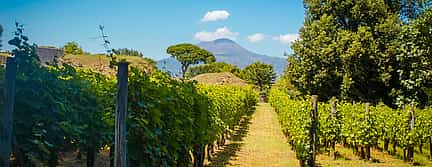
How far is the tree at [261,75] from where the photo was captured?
6594cm

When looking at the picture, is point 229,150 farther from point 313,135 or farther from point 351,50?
point 351,50

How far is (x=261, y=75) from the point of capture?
66188 millimetres

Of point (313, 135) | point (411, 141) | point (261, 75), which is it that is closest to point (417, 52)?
point (313, 135)

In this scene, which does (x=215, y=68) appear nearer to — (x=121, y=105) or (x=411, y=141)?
(x=411, y=141)

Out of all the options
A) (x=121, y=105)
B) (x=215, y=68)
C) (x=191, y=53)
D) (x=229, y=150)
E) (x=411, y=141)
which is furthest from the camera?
(x=191, y=53)

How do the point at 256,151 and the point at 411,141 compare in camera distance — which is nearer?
the point at 411,141

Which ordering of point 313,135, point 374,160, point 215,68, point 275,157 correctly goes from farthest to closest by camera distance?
point 215,68, point 275,157, point 374,160, point 313,135

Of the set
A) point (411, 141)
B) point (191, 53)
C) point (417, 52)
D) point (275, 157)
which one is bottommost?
point (275, 157)

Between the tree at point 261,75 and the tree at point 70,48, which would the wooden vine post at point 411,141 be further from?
the tree at point 261,75

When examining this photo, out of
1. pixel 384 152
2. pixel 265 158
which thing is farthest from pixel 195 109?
pixel 384 152

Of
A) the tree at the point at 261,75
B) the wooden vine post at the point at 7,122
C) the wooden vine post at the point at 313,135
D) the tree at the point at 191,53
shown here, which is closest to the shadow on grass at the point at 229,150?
the wooden vine post at the point at 313,135

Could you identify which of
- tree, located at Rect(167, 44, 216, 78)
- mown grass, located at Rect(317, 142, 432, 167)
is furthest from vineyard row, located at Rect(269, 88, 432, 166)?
tree, located at Rect(167, 44, 216, 78)

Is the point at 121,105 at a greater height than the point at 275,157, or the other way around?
the point at 121,105

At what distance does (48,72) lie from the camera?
373 centimetres
